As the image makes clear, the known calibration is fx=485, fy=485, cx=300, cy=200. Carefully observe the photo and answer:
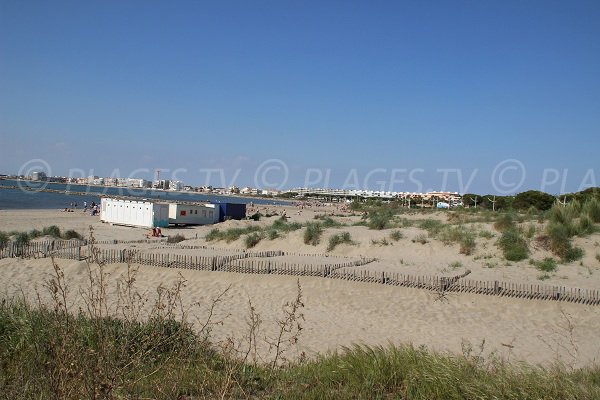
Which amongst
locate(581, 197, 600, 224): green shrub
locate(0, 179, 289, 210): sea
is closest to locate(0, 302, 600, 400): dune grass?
locate(581, 197, 600, 224): green shrub

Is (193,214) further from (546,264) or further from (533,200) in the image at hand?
(533,200)

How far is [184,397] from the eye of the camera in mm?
4793

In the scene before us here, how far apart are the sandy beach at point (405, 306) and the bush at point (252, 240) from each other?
4.37 meters

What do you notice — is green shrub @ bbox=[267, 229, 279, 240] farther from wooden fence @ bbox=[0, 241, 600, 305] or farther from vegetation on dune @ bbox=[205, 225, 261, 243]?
wooden fence @ bbox=[0, 241, 600, 305]

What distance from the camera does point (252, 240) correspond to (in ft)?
90.3

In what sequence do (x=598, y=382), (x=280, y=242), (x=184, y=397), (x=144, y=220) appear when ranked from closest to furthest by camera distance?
(x=184, y=397), (x=598, y=382), (x=280, y=242), (x=144, y=220)

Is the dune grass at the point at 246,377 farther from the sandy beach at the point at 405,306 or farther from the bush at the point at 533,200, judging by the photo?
the bush at the point at 533,200

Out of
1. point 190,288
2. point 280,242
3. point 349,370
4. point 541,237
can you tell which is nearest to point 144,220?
point 280,242

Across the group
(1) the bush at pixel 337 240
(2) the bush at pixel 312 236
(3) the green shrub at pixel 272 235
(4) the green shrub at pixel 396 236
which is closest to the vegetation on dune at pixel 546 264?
(4) the green shrub at pixel 396 236

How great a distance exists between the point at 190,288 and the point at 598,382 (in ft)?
44.1

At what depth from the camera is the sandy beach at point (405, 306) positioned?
451 inches

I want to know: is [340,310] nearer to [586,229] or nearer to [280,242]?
[280,242]

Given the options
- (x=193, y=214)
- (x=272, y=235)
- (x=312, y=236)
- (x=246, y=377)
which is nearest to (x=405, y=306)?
(x=246, y=377)

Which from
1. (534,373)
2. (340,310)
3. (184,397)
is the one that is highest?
(534,373)
